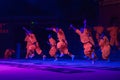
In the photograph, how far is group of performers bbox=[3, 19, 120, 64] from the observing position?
20.6m

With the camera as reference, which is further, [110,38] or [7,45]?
[7,45]

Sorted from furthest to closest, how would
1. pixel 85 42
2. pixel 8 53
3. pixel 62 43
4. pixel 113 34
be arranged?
pixel 8 53 → pixel 113 34 → pixel 62 43 → pixel 85 42

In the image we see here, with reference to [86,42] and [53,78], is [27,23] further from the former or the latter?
[53,78]

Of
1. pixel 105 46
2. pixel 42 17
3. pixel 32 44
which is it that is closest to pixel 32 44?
pixel 32 44

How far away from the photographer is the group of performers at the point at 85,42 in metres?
20.6

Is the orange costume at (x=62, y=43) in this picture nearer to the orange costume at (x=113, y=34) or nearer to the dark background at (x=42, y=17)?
the dark background at (x=42, y=17)

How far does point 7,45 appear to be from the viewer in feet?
86.0

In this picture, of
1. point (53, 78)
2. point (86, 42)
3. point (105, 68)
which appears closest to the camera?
point (53, 78)

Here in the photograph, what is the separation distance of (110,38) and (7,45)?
7770mm

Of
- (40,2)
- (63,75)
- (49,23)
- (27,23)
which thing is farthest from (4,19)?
(63,75)

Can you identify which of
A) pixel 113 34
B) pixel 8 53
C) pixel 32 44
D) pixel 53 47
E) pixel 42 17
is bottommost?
pixel 8 53

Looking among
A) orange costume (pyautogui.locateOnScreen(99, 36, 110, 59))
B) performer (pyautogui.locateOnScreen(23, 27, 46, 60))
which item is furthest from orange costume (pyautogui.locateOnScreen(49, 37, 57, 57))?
orange costume (pyautogui.locateOnScreen(99, 36, 110, 59))

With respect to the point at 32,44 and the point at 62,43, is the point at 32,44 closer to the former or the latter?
the point at 32,44

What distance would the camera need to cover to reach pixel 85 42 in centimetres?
2073
